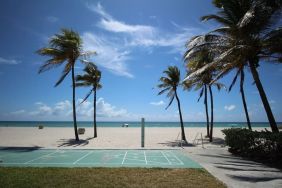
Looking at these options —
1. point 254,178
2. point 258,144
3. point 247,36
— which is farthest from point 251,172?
point 247,36

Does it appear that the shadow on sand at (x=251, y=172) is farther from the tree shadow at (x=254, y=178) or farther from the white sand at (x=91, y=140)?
the white sand at (x=91, y=140)

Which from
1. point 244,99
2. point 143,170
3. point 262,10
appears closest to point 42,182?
point 143,170

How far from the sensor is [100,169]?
10672 mm

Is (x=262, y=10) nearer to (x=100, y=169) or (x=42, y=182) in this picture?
(x=100, y=169)

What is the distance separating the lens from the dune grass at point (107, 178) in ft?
26.5

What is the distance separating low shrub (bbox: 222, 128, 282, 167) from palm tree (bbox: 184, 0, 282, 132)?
4.17 feet

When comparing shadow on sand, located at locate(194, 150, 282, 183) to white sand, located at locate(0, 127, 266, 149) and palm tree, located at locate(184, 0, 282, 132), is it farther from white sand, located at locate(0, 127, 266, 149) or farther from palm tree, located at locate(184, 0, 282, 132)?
white sand, located at locate(0, 127, 266, 149)

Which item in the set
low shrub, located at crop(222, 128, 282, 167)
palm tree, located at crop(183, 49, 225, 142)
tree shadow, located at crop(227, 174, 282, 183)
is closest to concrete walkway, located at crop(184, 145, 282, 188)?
tree shadow, located at crop(227, 174, 282, 183)

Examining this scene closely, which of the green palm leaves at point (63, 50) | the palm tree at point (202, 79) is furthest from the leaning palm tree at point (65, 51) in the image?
the palm tree at point (202, 79)

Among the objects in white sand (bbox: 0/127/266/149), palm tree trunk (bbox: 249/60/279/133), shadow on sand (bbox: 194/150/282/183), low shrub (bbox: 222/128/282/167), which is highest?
palm tree trunk (bbox: 249/60/279/133)

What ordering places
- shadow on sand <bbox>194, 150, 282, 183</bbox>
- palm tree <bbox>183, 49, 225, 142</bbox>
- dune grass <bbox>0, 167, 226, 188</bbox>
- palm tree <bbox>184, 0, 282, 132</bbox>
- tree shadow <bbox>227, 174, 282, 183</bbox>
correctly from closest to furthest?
dune grass <bbox>0, 167, 226, 188</bbox>, tree shadow <bbox>227, 174, 282, 183</bbox>, shadow on sand <bbox>194, 150, 282, 183</bbox>, palm tree <bbox>184, 0, 282, 132</bbox>, palm tree <bbox>183, 49, 225, 142</bbox>

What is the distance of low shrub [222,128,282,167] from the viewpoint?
1138 cm

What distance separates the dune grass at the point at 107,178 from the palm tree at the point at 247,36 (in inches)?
259

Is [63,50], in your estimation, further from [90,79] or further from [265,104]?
[265,104]
